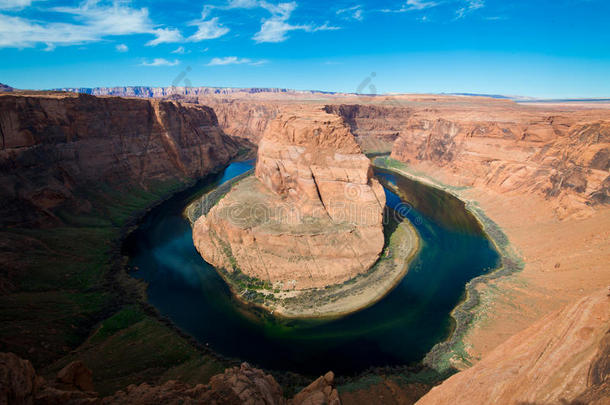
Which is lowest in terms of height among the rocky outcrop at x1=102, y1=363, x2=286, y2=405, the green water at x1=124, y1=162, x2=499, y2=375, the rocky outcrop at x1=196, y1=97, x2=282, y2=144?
the green water at x1=124, y1=162, x2=499, y2=375

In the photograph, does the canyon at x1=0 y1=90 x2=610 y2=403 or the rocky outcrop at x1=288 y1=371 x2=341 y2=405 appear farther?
the rocky outcrop at x1=288 y1=371 x2=341 y2=405

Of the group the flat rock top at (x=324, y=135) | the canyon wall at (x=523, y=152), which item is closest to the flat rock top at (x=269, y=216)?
the flat rock top at (x=324, y=135)

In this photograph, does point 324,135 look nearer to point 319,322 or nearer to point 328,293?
point 328,293

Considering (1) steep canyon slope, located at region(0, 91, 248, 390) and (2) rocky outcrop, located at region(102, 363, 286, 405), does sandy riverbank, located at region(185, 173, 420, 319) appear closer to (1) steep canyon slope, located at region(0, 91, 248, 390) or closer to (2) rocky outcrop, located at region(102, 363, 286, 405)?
(1) steep canyon slope, located at region(0, 91, 248, 390)

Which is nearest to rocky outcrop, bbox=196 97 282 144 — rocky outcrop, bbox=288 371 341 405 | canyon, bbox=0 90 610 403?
canyon, bbox=0 90 610 403

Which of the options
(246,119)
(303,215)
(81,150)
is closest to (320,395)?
(303,215)

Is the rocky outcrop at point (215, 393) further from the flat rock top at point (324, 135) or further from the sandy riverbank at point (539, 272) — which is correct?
the flat rock top at point (324, 135)

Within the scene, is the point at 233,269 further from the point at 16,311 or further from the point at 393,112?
the point at 393,112

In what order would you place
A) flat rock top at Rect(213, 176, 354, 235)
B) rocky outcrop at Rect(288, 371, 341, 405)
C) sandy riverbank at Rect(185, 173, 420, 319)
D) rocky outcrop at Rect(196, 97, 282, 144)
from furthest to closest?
rocky outcrop at Rect(196, 97, 282, 144), flat rock top at Rect(213, 176, 354, 235), sandy riverbank at Rect(185, 173, 420, 319), rocky outcrop at Rect(288, 371, 341, 405)
